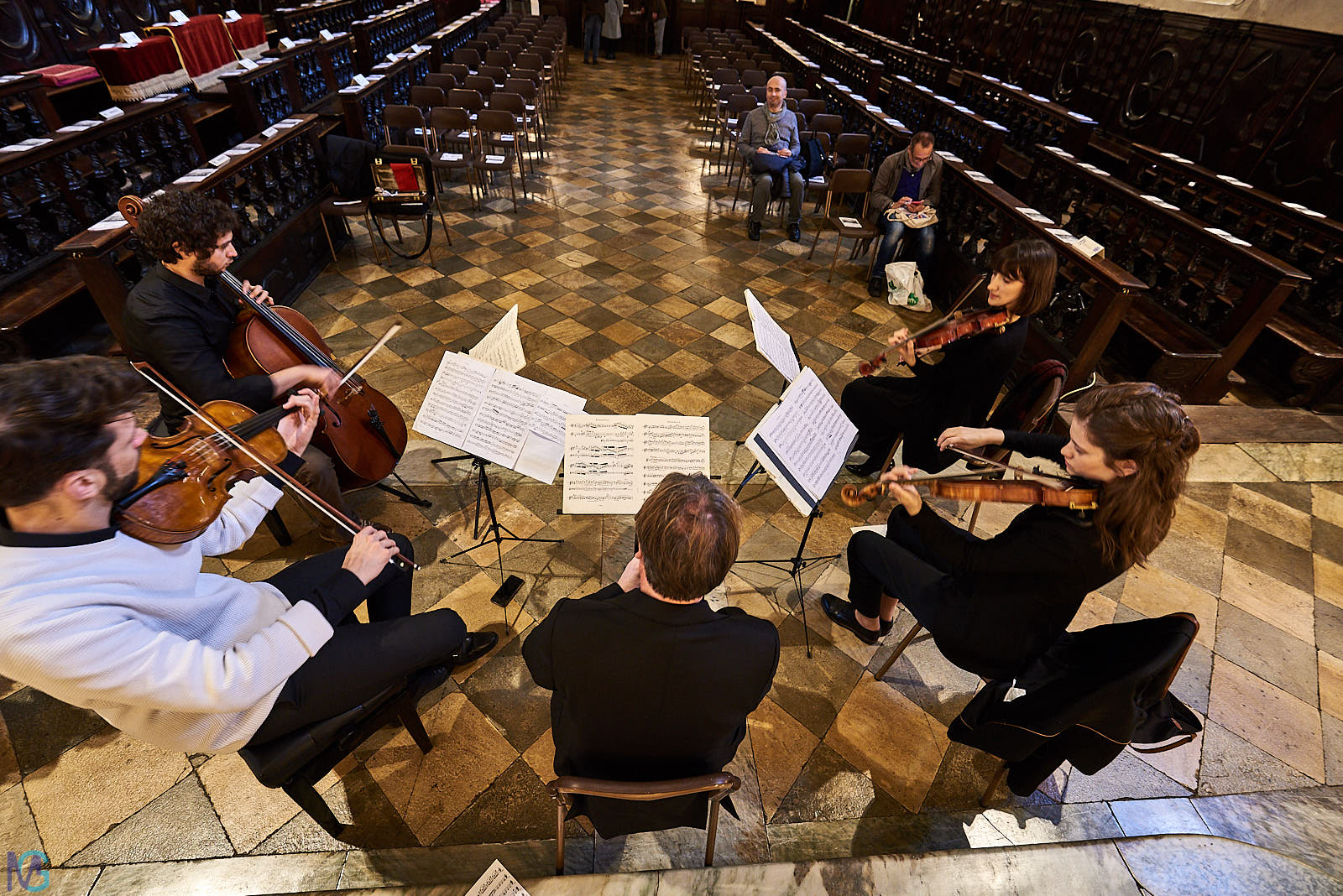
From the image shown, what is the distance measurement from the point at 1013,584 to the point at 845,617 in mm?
858

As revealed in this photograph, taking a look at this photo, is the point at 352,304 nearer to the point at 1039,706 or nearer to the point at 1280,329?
the point at 1039,706

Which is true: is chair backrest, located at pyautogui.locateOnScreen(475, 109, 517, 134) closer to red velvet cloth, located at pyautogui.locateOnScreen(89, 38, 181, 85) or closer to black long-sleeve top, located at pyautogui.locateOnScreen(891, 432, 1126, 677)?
red velvet cloth, located at pyautogui.locateOnScreen(89, 38, 181, 85)

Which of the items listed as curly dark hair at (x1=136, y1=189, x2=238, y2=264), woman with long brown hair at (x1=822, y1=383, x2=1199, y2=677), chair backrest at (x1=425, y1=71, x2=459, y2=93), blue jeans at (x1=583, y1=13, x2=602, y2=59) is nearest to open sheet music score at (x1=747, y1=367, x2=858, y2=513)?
woman with long brown hair at (x1=822, y1=383, x2=1199, y2=677)

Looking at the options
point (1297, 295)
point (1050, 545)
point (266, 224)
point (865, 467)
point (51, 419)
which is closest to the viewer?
point (51, 419)

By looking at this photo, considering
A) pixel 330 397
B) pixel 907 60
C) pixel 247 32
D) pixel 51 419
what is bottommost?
pixel 330 397

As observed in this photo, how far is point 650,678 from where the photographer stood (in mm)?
1293

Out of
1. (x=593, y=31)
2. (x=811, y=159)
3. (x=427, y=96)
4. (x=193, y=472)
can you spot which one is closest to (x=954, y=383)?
(x=193, y=472)

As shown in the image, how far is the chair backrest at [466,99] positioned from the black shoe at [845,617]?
6479 millimetres

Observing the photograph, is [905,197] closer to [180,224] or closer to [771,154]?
[771,154]

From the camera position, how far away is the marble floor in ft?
6.05

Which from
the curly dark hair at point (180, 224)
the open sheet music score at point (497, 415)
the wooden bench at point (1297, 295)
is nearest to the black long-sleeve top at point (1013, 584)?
the open sheet music score at point (497, 415)

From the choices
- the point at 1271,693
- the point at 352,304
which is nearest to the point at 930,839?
the point at 1271,693

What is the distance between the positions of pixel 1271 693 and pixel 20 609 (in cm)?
401

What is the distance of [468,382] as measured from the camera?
214 centimetres
